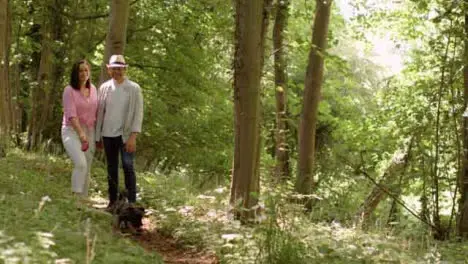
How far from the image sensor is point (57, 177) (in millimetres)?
10445

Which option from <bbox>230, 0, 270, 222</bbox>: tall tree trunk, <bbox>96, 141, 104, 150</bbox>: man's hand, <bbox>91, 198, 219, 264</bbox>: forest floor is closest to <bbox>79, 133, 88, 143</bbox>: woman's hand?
<bbox>96, 141, 104, 150</bbox>: man's hand

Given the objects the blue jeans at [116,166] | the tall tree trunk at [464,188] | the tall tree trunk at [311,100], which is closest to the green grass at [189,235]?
the blue jeans at [116,166]

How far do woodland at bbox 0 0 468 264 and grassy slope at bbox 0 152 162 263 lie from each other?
0.03 m

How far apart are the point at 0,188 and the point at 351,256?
4315 millimetres

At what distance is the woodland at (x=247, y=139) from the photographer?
602 centimetres

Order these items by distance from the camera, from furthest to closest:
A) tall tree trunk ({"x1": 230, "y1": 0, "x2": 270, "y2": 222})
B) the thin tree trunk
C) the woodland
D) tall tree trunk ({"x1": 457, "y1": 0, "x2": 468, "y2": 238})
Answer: tall tree trunk ({"x1": 457, "y1": 0, "x2": 468, "y2": 238})
the thin tree trunk
tall tree trunk ({"x1": 230, "y1": 0, "x2": 270, "y2": 222})
the woodland

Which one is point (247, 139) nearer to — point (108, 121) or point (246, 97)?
point (246, 97)

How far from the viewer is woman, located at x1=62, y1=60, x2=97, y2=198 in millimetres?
7691

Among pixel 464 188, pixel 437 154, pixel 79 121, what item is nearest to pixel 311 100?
pixel 437 154

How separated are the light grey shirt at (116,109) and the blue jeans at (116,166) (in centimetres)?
10

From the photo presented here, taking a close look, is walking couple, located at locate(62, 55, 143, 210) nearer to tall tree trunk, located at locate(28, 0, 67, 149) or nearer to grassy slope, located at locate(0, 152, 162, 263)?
grassy slope, located at locate(0, 152, 162, 263)

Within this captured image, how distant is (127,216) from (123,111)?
1321 millimetres

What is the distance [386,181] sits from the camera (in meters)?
11.0

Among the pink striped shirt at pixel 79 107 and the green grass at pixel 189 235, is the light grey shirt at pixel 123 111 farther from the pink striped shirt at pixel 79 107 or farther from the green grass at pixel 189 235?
the green grass at pixel 189 235
